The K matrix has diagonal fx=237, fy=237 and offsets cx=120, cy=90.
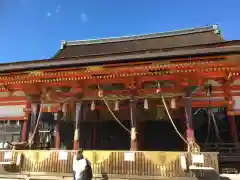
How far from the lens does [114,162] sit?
7.43 m

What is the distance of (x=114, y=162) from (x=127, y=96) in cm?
268

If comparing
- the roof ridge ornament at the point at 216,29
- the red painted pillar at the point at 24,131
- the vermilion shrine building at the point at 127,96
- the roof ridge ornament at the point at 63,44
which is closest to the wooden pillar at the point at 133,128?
the vermilion shrine building at the point at 127,96

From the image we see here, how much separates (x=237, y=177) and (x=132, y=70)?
4.64 metres

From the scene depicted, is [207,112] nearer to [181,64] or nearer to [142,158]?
[181,64]

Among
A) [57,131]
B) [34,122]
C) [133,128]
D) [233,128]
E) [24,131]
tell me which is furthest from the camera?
[57,131]

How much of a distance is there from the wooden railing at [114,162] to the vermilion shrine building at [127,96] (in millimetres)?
855

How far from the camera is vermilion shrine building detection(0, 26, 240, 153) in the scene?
25.9 feet

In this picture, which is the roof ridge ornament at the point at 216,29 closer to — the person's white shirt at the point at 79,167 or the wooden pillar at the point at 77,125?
the wooden pillar at the point at 77,125

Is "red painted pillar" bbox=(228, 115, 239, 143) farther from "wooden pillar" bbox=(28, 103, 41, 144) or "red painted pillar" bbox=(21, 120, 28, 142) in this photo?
"red painted pillar" bbox=(21, 120, 28, 142)

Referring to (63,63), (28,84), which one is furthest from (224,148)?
(28,84)

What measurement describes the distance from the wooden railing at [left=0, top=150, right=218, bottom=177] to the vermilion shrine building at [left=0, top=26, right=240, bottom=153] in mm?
855

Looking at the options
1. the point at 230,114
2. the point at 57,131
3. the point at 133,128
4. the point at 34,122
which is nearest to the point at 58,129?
the point at 57,131

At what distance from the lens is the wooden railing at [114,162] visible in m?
6.98

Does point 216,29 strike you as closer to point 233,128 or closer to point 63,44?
point 233,128
